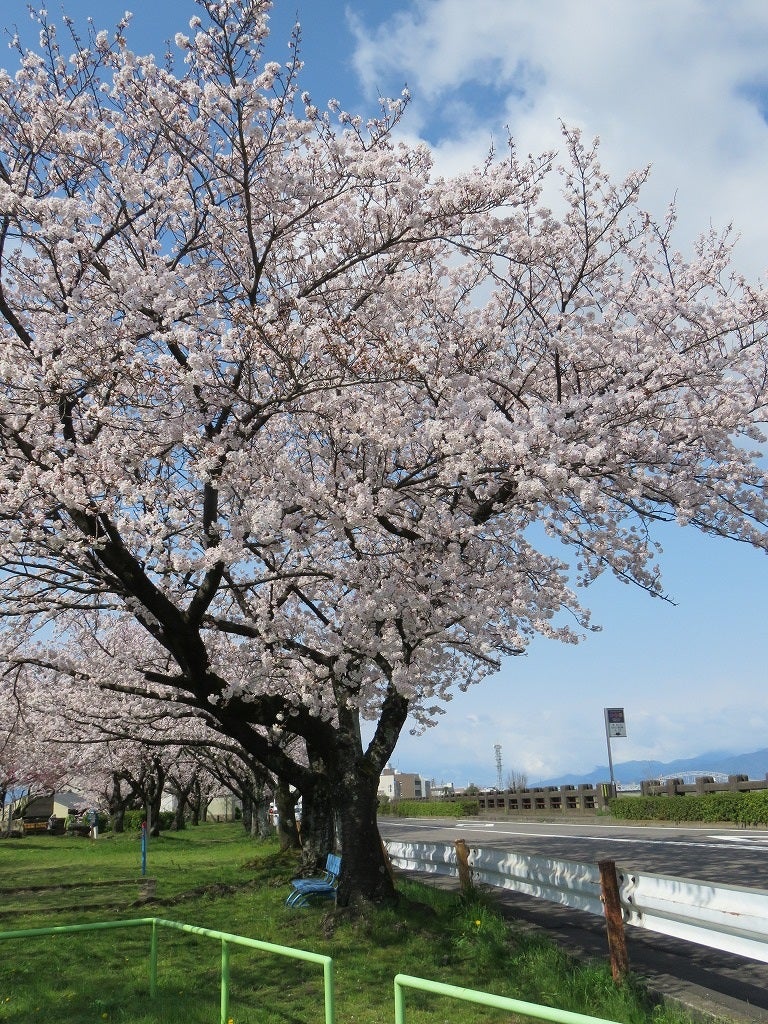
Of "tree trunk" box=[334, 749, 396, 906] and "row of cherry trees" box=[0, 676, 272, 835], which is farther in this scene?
"row of cherry trees" box=[0, 676, 272, 835]

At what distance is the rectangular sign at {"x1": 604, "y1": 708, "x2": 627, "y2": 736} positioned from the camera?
116 feet

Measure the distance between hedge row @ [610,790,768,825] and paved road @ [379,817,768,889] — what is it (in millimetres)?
844

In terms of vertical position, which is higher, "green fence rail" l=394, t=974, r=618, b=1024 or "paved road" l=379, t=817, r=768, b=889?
"green fence rail" l=394, t=974, r=618, b=1024

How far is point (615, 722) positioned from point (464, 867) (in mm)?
26386

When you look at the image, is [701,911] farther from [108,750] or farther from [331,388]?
[108,750]

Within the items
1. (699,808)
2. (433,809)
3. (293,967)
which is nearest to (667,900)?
(293,967)

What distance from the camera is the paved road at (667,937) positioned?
677 centimetres

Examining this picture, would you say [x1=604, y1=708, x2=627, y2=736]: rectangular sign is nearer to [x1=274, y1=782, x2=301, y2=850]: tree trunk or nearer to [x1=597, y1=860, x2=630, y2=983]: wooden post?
[x1=274, y1=782, x2=301, y2=850]: tree trunk

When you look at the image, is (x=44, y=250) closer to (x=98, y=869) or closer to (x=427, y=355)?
(x=427, y=355)

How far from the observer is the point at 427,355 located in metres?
9.92

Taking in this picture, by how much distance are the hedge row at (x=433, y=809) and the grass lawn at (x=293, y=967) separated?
35946 mm

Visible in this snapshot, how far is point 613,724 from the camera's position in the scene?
3566cm

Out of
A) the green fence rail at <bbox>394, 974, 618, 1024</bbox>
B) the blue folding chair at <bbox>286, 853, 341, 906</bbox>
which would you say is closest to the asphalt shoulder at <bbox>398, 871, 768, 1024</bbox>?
the blue folding chair at <bbox>286, 853, 341, 906</bbox>

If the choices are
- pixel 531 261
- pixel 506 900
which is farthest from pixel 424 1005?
pixel 531 261
